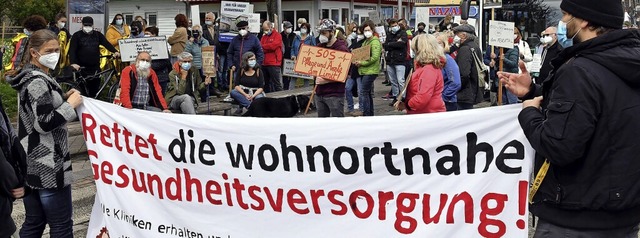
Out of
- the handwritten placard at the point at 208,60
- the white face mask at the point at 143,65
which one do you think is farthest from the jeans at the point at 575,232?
the handwritten placard at the point at 208,60

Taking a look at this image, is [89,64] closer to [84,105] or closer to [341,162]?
[84,105]

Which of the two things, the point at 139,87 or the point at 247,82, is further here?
the point at 247,82

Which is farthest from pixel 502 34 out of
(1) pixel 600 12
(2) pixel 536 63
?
(1) pixel 600 12

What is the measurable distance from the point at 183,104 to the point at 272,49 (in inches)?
186

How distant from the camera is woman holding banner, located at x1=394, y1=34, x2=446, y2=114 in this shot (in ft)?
22.8

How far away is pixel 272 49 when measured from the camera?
49.6 feet

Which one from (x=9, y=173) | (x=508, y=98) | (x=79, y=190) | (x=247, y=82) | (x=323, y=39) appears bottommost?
(x=79, y=190)

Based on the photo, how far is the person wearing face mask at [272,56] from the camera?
1516 cm

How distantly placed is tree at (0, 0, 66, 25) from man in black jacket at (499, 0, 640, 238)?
147ft

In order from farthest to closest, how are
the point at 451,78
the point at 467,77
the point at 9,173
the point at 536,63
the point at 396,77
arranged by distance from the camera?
the point at 396,77 < the point at 536,63 < the point at 467,77 < the point at 451,78 < the point at 9,173

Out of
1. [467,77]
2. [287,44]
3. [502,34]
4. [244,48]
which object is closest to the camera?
[467,77]

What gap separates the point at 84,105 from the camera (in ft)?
14.8

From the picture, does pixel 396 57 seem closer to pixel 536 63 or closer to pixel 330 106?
pixel 536 63

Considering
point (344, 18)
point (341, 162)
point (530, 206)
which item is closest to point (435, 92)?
point (341, 162)
